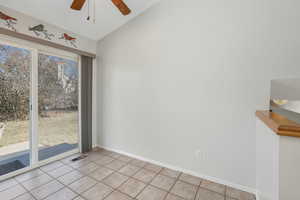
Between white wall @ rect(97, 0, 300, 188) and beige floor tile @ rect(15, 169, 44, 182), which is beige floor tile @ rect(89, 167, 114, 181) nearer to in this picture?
white wall @ rect(97, 0, 300, 188)

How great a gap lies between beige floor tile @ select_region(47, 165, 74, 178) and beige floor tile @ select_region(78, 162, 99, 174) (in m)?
0.19

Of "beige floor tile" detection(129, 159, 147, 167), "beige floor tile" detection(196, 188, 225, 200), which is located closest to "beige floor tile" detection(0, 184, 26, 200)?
"beige floor tile" detection(129, 159, 147, 167)

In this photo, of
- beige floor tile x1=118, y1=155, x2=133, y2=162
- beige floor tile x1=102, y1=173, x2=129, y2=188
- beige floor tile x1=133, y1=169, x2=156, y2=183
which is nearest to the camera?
beige floor tile x1=102, y1=173, x2=129, y2=188

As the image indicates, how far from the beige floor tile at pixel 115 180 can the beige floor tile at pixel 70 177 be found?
0.45 meters

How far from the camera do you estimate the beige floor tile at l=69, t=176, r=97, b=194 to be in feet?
5.72

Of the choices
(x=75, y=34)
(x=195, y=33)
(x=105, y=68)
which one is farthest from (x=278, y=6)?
(x=75, y=34)

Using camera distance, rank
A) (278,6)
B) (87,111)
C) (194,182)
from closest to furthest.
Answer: (278,6) < (194,182) < (87,111)

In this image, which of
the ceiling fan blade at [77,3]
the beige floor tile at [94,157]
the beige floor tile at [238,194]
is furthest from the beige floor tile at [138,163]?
the ceiling fan blade at [77,3]

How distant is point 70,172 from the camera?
6.95 feet

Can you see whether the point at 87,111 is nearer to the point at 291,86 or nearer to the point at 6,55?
the point at 6,55

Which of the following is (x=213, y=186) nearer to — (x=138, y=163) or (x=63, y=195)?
(x=138, y=163)

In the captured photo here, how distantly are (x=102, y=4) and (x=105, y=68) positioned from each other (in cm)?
122

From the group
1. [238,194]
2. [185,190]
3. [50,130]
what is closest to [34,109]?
[50,130]

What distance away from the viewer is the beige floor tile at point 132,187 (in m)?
1.69
